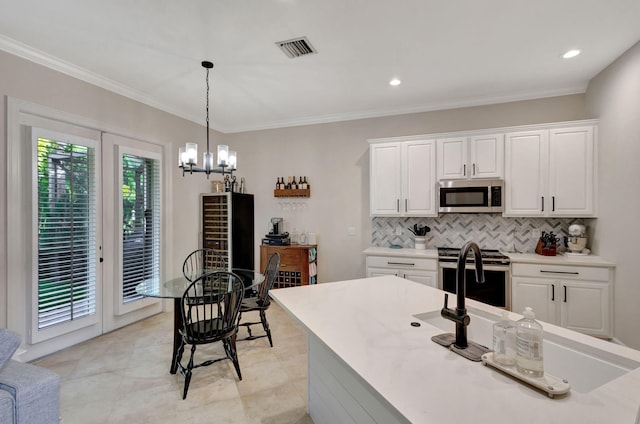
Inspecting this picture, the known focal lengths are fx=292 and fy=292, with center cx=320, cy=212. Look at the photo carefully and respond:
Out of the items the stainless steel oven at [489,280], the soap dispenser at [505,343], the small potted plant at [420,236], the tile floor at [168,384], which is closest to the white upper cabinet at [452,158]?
the small potted plant at [420,236]

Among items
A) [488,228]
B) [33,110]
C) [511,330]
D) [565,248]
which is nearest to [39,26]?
[33,110]

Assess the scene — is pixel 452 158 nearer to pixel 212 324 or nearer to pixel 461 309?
pixel 461 309

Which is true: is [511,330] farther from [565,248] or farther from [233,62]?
[565,248]

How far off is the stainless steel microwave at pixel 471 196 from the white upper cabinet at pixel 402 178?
15cm

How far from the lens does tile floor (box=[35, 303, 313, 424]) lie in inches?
82.1

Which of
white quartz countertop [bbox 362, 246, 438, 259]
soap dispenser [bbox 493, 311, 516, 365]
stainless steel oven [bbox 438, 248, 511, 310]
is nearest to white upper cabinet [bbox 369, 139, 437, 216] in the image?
white quartz countertop [bbox 362, 246, 438, 259]

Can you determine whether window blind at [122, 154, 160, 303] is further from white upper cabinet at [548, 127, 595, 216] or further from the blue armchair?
white upper cabinet at [548, 127, 595, 216]

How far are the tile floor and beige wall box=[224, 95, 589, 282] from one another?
1.61 meters

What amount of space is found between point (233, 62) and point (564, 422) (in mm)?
3363

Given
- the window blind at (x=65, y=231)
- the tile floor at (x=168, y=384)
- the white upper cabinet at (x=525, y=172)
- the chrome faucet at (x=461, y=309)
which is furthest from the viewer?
the white upper cabinet at (x=525, y=172)

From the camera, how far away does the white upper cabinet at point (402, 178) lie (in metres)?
3.84

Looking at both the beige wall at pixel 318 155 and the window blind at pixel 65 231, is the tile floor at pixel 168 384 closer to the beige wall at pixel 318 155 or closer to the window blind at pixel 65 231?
the window blind at pixel 65 231

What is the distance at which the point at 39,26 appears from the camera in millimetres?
2373

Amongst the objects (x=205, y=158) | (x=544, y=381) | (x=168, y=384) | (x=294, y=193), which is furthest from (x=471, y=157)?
(x=168, y=384)
